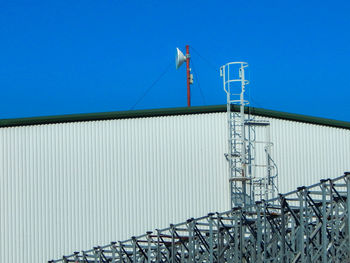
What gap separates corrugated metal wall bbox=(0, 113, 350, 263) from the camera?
118 feet

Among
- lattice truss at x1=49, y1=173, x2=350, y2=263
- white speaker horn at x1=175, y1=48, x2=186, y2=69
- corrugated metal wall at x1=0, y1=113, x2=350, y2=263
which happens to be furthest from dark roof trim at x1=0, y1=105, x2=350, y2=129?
lattice truss at x1=49, y1=173, x2=350, y2=263

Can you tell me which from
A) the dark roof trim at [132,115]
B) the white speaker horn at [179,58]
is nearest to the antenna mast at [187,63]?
the white speaker horn at [179,58]

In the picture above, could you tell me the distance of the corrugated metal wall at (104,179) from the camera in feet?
118

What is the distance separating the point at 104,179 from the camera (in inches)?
1435

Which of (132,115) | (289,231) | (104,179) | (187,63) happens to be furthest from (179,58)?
(289,231)

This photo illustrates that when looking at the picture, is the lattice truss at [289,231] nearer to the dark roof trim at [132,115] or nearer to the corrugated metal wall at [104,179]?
the corrugated metal wall at [104,179]

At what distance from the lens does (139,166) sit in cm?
3659

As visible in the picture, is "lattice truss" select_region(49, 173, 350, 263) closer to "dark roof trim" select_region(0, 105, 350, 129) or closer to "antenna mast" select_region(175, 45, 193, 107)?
"dark roof trim" select_region(0, 105, 350, 129)

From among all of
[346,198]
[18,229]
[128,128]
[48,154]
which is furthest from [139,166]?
[346,198]

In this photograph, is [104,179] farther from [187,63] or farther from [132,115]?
[187,63]

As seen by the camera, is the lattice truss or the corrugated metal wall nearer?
the lattice truss

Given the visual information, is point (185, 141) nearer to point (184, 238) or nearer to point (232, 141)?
point (232, 141)

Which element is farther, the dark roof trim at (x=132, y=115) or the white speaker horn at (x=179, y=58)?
the white speaker horn at (x=179, y=58)

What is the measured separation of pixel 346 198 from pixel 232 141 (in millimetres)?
15256
